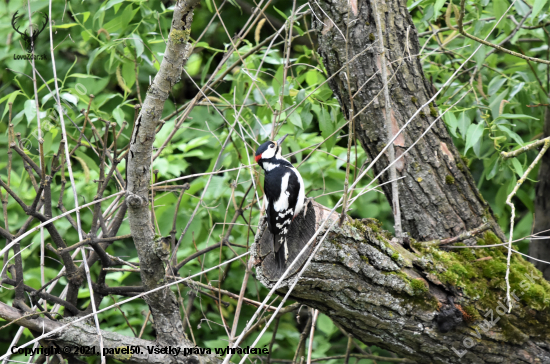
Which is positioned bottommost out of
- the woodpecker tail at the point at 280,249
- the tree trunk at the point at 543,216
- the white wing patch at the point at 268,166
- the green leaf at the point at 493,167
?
the tree trunk at the point at 543,216

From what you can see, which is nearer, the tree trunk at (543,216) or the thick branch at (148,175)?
the thick branch at (148,175)

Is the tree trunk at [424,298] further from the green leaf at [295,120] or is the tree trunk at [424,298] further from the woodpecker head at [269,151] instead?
the woodpecker head at [269,151]

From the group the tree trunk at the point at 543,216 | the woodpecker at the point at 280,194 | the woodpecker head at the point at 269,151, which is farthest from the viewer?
the tree trunk at the point at 543,216

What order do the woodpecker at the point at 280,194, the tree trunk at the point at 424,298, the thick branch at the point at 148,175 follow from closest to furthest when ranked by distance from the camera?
the thick branch at the point at 148,175
the tree trunk at the point at 424,298
the woodpecker at the point at 280,194

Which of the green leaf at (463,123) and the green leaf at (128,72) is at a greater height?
the green leaf at (128,72)

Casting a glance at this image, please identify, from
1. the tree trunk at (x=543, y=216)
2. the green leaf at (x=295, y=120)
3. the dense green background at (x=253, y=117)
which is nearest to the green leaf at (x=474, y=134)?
the dense green background at (x=253, y=117)

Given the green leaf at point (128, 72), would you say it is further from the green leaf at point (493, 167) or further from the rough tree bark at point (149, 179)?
the green leaf at point (493, 167)

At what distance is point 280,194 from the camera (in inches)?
98.7

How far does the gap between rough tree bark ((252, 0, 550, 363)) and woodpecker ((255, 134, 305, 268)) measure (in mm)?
112

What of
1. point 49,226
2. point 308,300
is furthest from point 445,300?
point 49,226

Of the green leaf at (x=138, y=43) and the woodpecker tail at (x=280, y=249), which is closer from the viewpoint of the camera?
the woodpecker tail at (x=280, y=249)

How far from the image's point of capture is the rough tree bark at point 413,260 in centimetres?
206

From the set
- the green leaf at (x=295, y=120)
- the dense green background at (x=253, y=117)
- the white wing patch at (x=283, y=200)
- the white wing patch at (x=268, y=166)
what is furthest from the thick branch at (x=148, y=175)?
the white wing patch at (x=268, y=166)

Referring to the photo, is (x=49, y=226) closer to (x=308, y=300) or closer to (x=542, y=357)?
(x=308, y=300)
